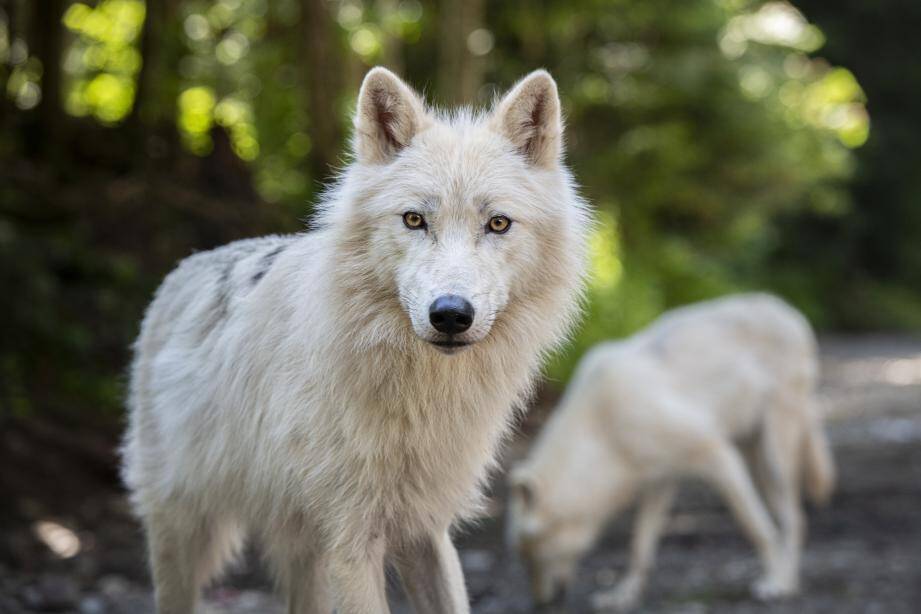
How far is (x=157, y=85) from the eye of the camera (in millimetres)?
11398

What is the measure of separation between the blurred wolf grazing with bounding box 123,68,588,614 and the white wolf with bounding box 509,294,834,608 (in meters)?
3.60

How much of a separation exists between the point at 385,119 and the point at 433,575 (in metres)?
1.60

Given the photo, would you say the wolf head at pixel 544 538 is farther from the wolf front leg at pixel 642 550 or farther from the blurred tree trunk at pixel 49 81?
the blurred tree trunk at pixel 49 81

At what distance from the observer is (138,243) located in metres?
10.1

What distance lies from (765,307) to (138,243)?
559 cm

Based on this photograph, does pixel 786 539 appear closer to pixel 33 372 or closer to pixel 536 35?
pixel 33 372

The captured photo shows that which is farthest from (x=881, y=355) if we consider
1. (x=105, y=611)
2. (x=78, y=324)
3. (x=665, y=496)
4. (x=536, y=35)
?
(x=105, y=611)

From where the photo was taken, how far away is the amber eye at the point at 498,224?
3549 mm

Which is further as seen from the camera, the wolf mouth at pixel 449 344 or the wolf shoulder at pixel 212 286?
the wolf shoulder at pixel 212 286

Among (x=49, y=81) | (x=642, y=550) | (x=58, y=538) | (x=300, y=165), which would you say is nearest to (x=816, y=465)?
(x=642, y=550)

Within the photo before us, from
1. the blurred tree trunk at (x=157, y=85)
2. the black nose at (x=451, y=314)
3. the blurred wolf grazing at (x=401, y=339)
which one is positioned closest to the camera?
the black nose at (x=451, y=314)

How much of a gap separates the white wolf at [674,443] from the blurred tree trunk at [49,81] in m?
5.94

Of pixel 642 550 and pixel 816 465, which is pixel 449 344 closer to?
pixel 642 550

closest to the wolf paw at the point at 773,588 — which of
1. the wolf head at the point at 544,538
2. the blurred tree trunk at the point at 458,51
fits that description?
the wolf head at the point at 544,538
